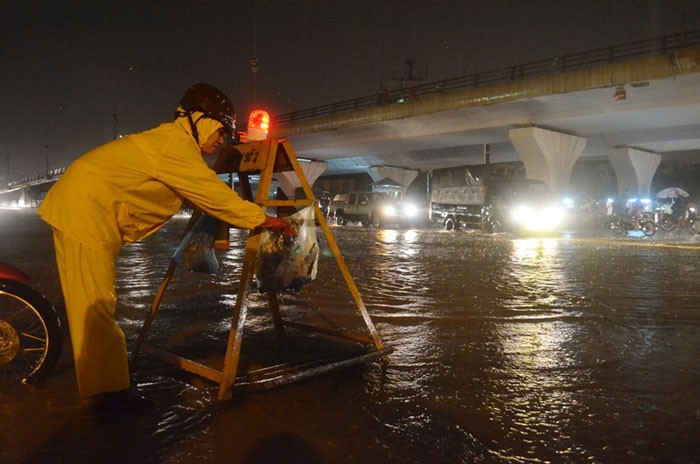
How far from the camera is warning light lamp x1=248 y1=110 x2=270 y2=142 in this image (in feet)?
12.3

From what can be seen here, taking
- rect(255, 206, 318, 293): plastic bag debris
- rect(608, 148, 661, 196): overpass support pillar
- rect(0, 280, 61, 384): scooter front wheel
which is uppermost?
rect(608, 148, 661, 196): overpass support pillar

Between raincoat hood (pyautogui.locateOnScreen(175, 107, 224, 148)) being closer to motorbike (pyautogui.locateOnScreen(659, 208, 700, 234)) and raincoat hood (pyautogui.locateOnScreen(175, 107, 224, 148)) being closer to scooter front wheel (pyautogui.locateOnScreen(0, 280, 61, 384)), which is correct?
scooter front wheel (pyautogui.locateOnScreen(0, 280, 61, 384))

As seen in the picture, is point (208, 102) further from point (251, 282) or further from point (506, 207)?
point (506, 207)

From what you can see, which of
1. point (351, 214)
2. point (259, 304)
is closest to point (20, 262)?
point (259, 304)

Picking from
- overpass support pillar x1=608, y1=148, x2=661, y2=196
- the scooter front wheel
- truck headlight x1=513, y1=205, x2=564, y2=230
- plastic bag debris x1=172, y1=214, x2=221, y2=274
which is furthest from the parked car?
the scooter front wheel

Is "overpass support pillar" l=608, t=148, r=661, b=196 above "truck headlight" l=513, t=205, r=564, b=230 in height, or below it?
above

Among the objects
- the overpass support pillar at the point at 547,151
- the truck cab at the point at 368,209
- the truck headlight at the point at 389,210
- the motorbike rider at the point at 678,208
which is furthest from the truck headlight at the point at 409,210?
the motorbike rider at the point at 678,208

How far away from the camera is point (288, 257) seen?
3.66 metres

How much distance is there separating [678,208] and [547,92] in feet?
25.8

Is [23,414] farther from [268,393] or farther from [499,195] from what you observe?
[499,195]

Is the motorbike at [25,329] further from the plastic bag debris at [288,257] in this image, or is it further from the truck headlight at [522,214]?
the truck headlight at [522,214]

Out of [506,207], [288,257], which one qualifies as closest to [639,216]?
[506,207]

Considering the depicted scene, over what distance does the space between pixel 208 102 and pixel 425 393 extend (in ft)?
7.61

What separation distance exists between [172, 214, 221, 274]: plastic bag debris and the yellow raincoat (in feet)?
2.24
